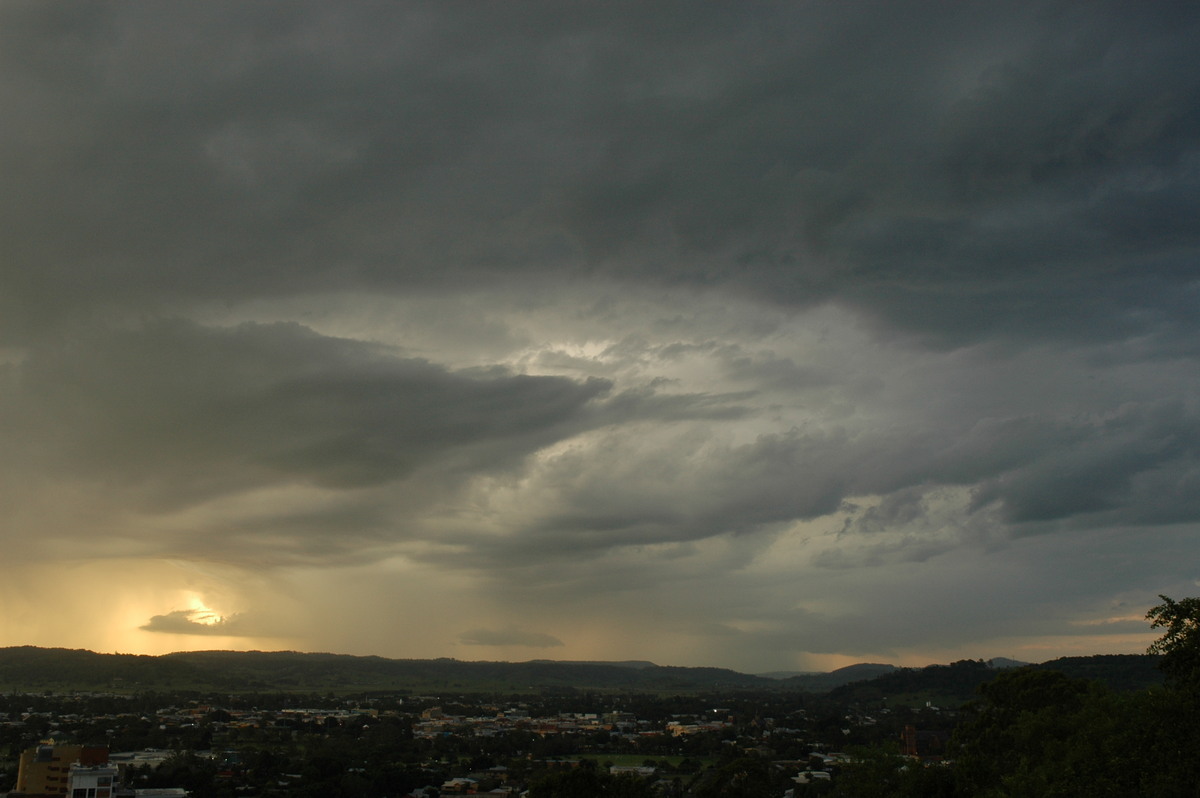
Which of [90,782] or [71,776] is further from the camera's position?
[90,782]

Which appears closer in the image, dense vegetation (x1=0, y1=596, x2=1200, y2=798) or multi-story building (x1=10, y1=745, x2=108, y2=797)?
dense vegetation (x1=0, y1=596, x2=1200, y2=798)

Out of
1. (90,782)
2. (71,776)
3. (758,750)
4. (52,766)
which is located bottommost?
(758,750)

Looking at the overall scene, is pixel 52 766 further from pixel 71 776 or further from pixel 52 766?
pixel 71 776

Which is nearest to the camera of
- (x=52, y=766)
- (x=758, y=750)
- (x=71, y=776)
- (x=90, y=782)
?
(x=71, y=776)

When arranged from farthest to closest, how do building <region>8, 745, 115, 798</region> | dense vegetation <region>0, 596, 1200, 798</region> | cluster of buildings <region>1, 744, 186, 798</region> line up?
building <region>8, 745, 115, 798</region> → cluster of buildings <region>1, 744, 186, 798</region> → dense vegetation <region>0, 596, 1200, 798</region>

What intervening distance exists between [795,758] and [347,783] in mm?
66042

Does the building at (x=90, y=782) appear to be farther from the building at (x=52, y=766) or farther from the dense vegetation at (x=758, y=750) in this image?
the dense vegetation at (x=758, y=750)

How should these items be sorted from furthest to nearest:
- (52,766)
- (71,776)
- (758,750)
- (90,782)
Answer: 1. (758,750)
2. (52,766)
3. (90,782)
4. (71,776)

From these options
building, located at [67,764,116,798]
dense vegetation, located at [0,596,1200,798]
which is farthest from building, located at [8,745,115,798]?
dense vegetation, located at [0,596,1200,798]

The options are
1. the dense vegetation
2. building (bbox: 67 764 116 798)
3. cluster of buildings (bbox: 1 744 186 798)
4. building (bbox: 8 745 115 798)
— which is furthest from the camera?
building (bbox: 8 745 115 798)

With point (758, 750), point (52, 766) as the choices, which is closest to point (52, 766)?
point (52, 766)

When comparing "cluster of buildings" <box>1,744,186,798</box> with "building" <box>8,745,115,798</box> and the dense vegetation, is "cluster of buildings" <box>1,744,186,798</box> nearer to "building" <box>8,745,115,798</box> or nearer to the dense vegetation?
"building" <box>8,745,115,798</box>

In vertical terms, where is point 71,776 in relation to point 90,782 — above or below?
above

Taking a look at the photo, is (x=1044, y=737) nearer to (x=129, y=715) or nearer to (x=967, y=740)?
(x=967, y=740)
